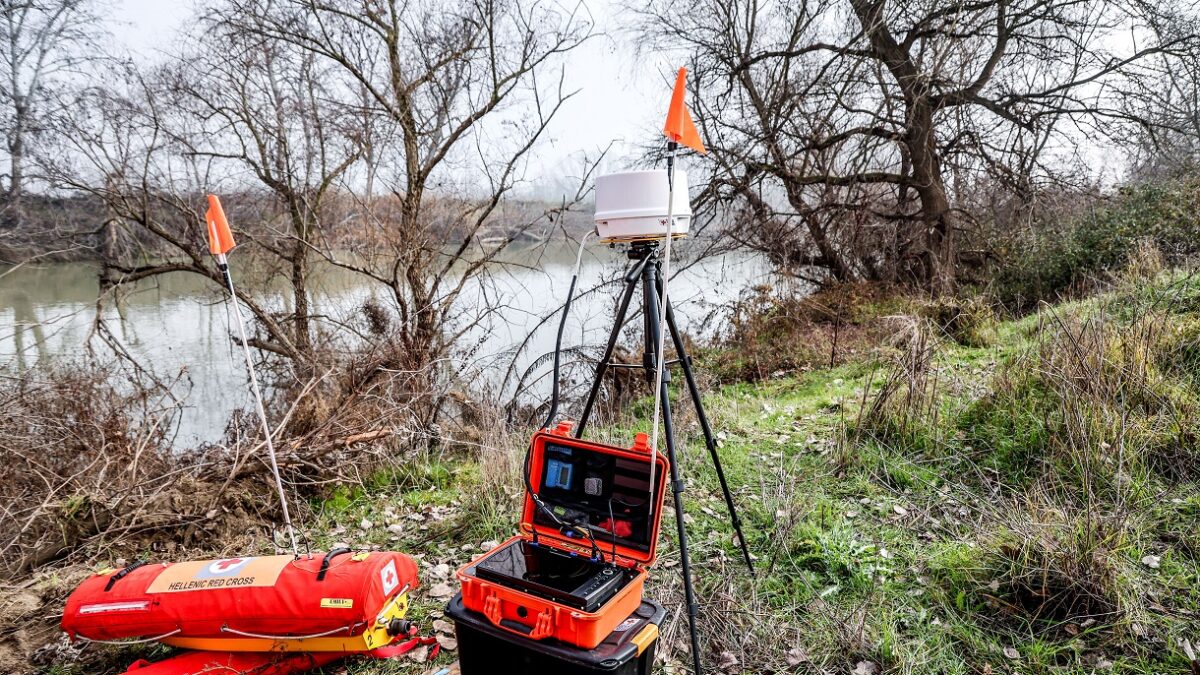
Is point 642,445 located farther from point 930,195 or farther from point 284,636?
point 930,195

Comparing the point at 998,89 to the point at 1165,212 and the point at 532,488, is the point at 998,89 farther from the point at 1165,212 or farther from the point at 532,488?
the point at 532,488

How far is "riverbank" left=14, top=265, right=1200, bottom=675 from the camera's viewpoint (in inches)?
93.0

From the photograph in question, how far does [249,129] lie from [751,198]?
6659mm

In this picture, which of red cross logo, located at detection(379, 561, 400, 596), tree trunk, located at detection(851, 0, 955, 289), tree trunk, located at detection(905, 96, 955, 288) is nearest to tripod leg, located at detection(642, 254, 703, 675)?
red cross logo, located at detection(379, 561, 400, 596)

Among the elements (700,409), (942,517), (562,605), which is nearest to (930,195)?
(942,517)

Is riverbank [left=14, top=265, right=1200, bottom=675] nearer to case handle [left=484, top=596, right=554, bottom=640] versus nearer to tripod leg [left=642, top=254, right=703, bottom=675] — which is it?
tripod leg [left=642, top=254, right=703, bottom=675]

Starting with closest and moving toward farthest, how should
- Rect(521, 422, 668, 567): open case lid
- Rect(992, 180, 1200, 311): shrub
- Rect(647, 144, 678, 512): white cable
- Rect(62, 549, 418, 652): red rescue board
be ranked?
1. Rect(647, 144, 678, 512): white cable
2. Rect(521, 422, 668, 567): open case lid
3. Rect(62, 549, 418, 652): red rescue board
4. Rect(992, 180, 1200, 311): shrub

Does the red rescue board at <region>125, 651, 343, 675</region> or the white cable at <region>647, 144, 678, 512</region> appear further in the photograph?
the red rescue board at <region>125, 651, 343, 675</region>

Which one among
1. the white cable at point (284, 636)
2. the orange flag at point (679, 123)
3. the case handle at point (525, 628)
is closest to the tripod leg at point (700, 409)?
the orange flag at point (679, 123)

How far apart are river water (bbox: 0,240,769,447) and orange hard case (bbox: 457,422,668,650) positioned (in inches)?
152

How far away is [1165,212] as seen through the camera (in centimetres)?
717

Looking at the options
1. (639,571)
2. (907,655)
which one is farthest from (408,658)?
(907,655)

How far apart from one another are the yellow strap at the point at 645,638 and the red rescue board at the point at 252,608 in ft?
3.51

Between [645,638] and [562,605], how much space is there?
0.97 feet
